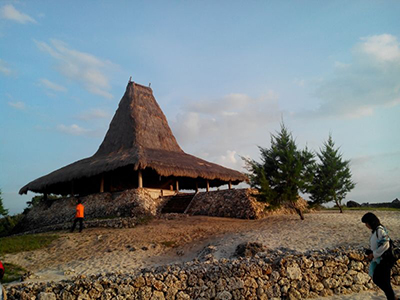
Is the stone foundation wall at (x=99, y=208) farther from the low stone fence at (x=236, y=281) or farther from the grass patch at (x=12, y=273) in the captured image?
the low stone fence at (x=236, y=281)

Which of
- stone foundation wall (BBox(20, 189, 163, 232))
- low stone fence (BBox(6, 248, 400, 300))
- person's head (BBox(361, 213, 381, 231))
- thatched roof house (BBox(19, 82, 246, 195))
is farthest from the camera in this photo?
thatched roof house (BBox(19, 82, 246, 195))

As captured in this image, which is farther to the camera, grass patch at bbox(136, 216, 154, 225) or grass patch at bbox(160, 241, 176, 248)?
grass patch at bbox(136, 216, 154, 225)

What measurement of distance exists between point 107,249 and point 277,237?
5774 millimetres

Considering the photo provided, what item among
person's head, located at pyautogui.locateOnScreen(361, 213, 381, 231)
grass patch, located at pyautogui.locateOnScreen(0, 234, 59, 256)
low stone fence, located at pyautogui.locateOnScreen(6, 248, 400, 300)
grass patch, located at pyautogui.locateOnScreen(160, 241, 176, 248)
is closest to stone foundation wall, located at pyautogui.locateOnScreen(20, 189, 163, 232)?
grass patch, located at pyautogui.locateOnScreen(0, 234, 59, 256)

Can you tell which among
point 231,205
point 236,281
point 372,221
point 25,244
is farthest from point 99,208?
point 372,221

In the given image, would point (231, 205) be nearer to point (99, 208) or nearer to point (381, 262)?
point (99, 208)

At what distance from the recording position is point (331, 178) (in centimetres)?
1694

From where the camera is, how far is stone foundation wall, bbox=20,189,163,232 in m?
16.2

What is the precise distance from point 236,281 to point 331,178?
1299 centimetres

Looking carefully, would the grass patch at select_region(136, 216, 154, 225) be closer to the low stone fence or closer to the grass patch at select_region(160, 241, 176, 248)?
the grass patch at select_region(160, 241, 176, 248)

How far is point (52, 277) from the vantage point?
815 cm

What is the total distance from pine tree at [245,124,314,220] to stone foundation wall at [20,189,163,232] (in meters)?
6.00

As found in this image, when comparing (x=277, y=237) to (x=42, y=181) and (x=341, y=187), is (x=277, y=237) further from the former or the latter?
(x=42, y=181)

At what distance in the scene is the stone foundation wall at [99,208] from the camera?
1620 cm
